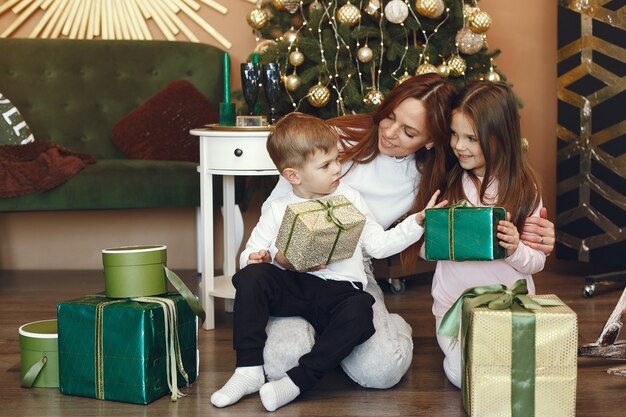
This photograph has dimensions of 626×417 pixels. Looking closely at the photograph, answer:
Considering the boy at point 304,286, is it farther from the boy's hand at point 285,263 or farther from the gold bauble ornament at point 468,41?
the gold bauble ornament at point 468,41

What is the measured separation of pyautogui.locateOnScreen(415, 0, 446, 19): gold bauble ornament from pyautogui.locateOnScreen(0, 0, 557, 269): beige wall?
648 mm

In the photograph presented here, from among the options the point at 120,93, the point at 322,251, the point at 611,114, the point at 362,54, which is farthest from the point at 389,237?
the point at 120,93

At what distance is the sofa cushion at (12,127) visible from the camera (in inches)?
135

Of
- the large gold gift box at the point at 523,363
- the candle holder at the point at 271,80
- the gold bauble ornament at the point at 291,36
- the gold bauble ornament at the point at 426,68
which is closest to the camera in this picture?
the large gold gift box at the point at 523,363

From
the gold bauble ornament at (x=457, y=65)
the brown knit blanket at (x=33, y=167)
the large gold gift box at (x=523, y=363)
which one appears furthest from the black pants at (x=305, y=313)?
the gold bauble ornament at (x=457, y=65)

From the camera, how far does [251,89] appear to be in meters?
2.77

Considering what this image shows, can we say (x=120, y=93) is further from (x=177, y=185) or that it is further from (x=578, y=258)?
(x=578, y=258)

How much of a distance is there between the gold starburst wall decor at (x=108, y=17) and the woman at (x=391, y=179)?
1.69 meters

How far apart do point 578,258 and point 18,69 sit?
243cm

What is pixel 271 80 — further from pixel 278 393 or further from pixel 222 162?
pixel 278 393

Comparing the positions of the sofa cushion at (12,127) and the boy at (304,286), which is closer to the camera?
the boy at (304,286)

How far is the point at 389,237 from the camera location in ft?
7.18

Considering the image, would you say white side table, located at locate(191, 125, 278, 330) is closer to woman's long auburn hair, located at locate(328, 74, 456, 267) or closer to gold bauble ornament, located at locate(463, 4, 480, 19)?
woman's long auburn hair, located at locate(328, 74, 456, 267)

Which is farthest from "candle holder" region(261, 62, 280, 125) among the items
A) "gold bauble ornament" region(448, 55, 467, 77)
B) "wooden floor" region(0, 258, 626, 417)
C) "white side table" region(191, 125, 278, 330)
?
"gold bauble ornament" region(448, 55, 467, 77)
